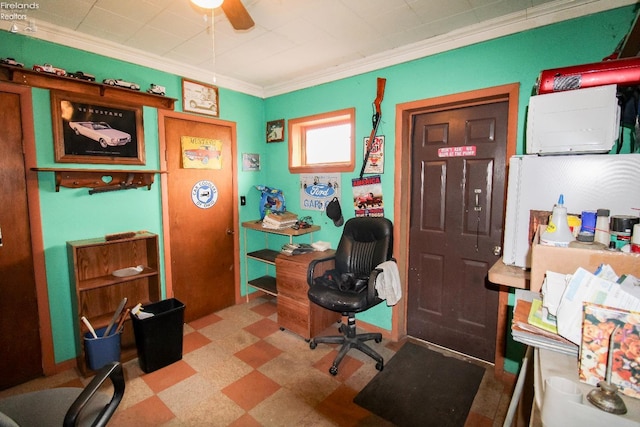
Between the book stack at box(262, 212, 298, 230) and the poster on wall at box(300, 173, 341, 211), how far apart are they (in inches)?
8.9

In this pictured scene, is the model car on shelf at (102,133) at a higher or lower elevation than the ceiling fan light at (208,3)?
lower

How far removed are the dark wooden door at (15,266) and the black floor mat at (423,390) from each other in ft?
8.36

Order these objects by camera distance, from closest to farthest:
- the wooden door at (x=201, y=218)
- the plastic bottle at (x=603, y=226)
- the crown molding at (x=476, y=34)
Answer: the plastic bottle at (x=603, y=226) → the crown molding at (x=476, y=34) → the wooden door at (x=201, y=218)

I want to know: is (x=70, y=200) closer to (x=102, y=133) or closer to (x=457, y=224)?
(x=102, y=133)

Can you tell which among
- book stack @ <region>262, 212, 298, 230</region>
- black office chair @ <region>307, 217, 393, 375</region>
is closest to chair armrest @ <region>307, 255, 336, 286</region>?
black office chair @ <region>307, 217, 393, 375</region>

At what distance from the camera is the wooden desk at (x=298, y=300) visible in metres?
2.79

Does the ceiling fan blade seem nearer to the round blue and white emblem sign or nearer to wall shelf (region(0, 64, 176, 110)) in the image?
wall shelf (region(0, 64, 176, 110))

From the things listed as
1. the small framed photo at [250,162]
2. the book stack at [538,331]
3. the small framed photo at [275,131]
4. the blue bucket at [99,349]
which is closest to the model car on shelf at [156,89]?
the small framed photo at [250,162]

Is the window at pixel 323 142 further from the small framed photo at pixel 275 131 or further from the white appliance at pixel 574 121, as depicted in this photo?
the white appliance at pixel 574 121

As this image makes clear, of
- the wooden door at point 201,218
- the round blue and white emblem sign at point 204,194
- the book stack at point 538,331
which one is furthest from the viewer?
the round blue and white emblem sign at point 204,194

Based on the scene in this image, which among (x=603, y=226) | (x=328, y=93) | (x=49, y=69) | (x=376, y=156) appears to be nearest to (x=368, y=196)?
(x=376, y=156)

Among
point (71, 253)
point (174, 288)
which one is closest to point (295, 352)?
point (174, 288)

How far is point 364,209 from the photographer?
300 cm

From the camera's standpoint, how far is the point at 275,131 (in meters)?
3.72
